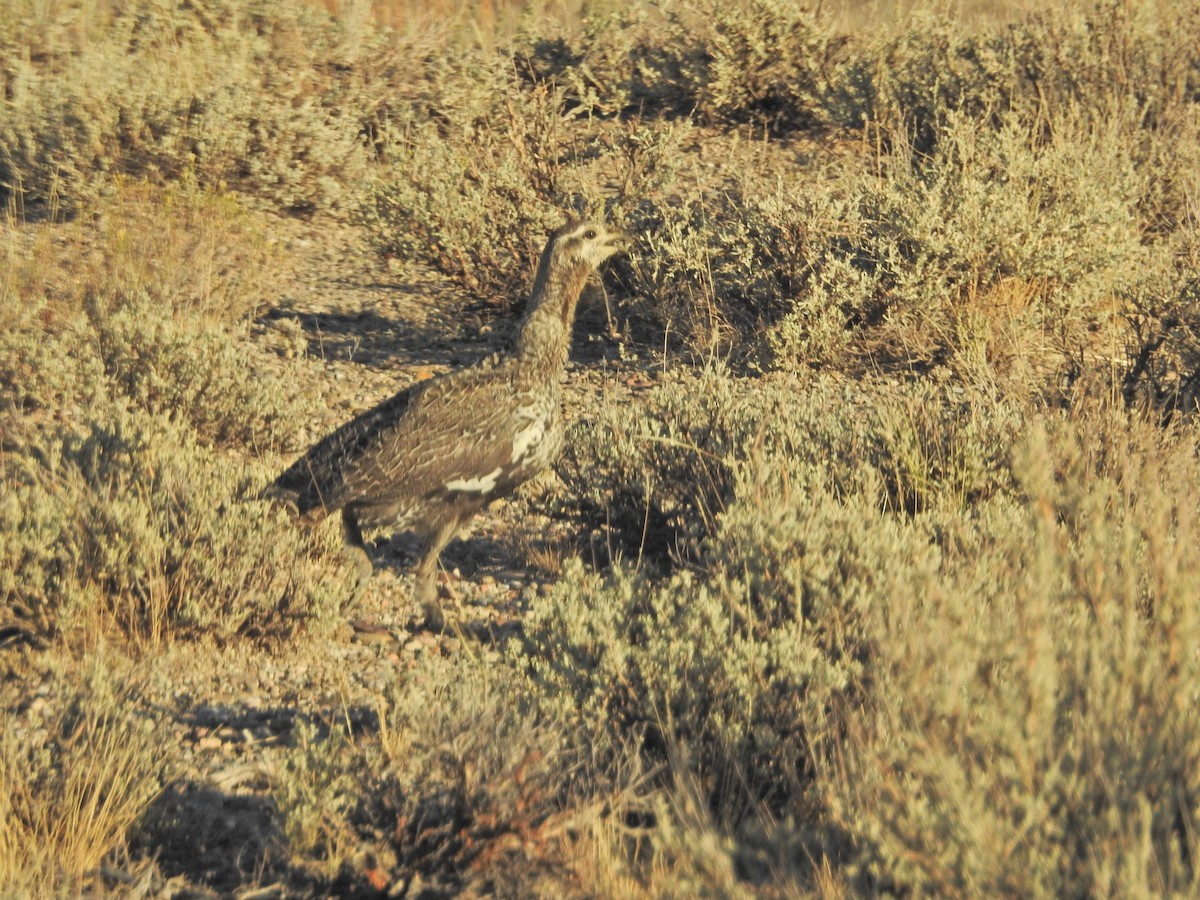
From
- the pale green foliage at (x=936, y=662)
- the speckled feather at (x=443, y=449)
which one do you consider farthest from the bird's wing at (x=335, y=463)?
the pale green foliage at (x=936, y=662)

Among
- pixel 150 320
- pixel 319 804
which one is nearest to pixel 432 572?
pixel 319 804

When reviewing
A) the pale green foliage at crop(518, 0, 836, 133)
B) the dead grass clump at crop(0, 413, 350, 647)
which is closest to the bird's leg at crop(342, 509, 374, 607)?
the dead grass clump at crop(0, 413, 350, 647)

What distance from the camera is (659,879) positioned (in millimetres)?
3090

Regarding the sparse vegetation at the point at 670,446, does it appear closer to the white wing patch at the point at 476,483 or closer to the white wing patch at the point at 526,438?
the white wing patch at the point at 476,483

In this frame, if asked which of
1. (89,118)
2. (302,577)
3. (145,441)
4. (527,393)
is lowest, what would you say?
(302,577)

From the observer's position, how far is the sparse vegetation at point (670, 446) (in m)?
2.98

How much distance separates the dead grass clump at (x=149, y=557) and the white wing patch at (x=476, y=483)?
25.0 inches

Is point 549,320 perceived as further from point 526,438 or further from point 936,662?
point 936,662

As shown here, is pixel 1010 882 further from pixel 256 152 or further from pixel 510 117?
pixel 256 152

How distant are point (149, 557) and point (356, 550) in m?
1.01

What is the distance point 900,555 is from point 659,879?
4.80 ft

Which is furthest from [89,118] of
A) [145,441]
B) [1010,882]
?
[1010,882]

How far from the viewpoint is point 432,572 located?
5.63 m

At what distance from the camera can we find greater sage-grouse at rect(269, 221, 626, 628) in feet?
17.5
